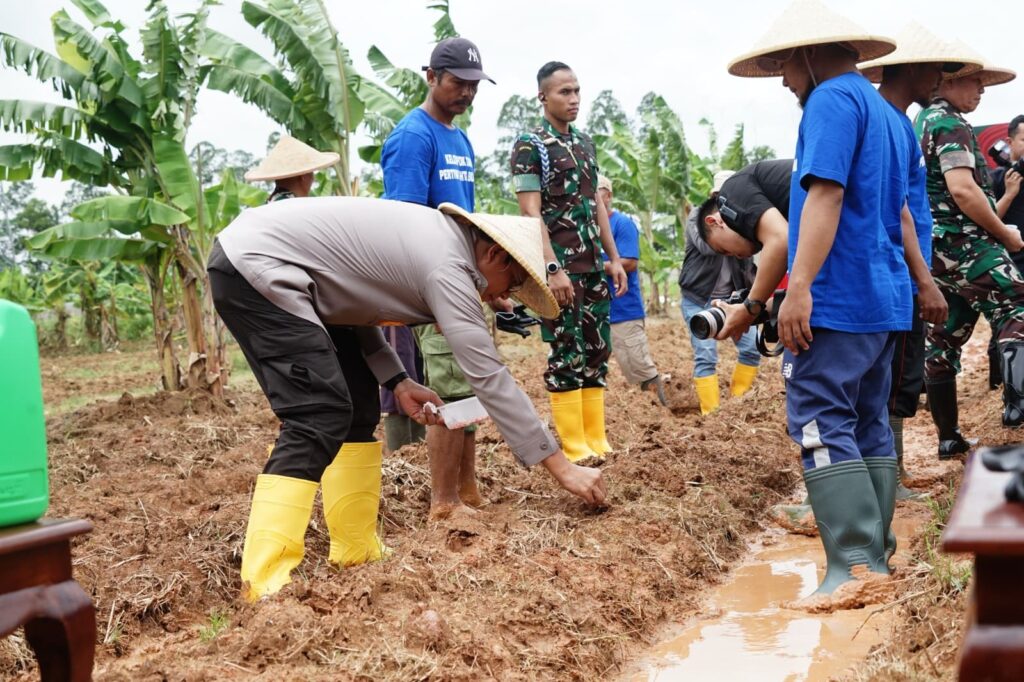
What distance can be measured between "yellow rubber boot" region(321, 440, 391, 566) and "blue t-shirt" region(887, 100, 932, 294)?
2.21 meters

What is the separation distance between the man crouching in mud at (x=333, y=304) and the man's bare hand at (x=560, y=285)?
1.35 m

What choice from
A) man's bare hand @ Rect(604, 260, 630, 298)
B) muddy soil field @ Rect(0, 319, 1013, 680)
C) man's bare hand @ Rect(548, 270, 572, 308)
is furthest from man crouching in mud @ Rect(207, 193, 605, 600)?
man's bare hand @ Rect(604, 260, 630, 298)

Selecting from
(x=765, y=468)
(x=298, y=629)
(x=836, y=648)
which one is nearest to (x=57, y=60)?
(x=765, y=468)

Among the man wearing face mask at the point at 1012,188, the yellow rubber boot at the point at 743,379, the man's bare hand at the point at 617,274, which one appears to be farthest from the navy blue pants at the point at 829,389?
the yellow rubber boot at the point at 743,379

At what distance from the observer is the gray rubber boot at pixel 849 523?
11.0 feet

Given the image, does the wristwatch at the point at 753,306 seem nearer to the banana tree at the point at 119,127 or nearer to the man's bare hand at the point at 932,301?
the man's bare hand at the point at 932,301

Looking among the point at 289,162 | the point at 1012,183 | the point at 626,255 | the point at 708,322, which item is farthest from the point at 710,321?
the point at 626,255

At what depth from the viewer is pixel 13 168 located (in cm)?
945

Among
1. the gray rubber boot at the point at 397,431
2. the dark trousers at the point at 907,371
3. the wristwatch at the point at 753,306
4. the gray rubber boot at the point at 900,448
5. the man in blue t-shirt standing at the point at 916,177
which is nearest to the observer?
the wristwatch at the point at 753,306

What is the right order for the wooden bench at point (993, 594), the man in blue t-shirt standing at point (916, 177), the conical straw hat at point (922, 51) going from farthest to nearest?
1. the conical straw hat at point (922, 51)
2. the man in blue t-shirt standing at point (916, 177)
3. the wooden bench at point (993, 594)

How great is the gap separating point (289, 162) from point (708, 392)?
353cm

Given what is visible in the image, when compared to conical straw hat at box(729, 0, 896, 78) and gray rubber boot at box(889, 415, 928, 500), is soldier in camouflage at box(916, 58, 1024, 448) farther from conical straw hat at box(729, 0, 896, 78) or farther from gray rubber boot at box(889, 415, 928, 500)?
conical straw hat at box(729, 0, 896, 78)

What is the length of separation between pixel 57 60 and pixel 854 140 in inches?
327

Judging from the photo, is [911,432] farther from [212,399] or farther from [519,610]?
[212,399]
